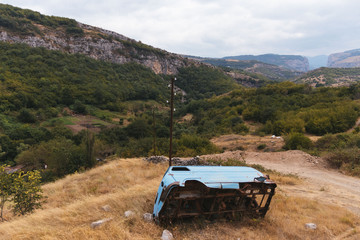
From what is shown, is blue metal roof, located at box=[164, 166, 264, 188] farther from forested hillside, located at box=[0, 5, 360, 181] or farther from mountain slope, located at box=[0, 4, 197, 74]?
mountain slope, located at box=[0, 4, 197, 74]

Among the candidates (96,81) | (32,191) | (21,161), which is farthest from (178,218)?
(96,81)

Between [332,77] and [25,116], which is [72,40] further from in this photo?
[332,77]

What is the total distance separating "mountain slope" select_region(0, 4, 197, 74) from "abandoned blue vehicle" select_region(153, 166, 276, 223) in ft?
277

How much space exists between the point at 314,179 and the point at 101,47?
3807 inches

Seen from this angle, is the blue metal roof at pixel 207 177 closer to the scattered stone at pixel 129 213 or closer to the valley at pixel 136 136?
the scattered stone at pixel 129 213

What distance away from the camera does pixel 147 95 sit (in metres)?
78.6

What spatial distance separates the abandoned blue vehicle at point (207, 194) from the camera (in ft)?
15.5

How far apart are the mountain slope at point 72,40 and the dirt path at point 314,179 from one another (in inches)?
3293

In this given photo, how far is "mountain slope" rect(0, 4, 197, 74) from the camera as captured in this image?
6788 cm

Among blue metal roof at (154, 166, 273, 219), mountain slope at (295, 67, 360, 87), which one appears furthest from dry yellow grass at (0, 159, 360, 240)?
mountain slope at (295, 67, 360, 87)

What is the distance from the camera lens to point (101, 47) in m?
89.2

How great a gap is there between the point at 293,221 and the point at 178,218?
325 centimetres

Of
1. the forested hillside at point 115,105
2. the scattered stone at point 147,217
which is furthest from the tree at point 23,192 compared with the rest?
the forested hillside at point 115,105

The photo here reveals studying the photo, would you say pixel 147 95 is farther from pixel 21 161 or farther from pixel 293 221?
pixel 293 221
